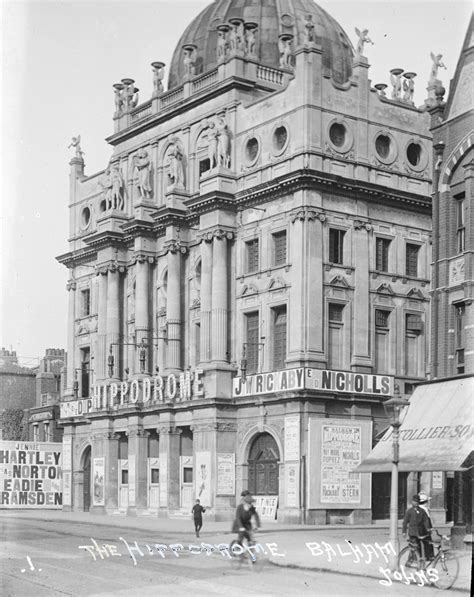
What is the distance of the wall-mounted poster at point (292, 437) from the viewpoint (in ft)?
171

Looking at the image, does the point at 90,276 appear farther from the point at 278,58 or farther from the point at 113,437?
the point at 278,58

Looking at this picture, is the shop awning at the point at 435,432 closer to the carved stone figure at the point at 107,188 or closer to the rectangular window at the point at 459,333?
the rectangular window at the point at 459,333

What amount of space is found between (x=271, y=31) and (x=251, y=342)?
20.3m

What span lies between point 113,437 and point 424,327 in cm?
2017

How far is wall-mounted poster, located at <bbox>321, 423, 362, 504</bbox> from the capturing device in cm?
5231

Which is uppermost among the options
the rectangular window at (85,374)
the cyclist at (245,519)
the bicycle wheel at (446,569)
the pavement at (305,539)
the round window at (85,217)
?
the round window at (85,217)

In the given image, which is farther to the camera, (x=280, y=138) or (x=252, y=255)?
(x=252, y=255)

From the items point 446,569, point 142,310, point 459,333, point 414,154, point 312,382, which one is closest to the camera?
point 446,569

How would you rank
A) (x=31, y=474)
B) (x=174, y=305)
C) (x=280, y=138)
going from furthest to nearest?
(x=31, y=474), (x=174, y=305), (x=280, y=138)

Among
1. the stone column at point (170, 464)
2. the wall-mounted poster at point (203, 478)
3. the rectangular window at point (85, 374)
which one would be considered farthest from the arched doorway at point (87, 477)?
the wall-mounted poster at point (203, 478)

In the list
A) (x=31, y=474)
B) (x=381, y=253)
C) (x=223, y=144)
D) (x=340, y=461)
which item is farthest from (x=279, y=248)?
(x=31, y=474)

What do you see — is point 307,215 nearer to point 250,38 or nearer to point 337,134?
point 337,134

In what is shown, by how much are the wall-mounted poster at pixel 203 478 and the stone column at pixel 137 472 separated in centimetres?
633

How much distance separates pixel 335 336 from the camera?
179 feet
